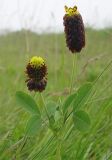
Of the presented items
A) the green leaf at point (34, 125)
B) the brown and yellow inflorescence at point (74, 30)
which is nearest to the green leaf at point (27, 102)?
the green leaf at point (34, 125)

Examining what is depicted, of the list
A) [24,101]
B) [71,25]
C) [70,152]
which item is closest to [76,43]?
[71,25]

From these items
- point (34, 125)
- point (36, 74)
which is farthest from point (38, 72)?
point (34, 125)

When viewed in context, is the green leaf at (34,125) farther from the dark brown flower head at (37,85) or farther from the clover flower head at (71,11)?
the clover flower head at (71,11)

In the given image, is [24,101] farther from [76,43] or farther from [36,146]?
[36,146]

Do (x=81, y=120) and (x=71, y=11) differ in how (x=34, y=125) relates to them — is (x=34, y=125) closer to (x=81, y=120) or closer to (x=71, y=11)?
(x=81, y=120)

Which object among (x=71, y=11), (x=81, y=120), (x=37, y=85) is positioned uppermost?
(x=71, y=11)
